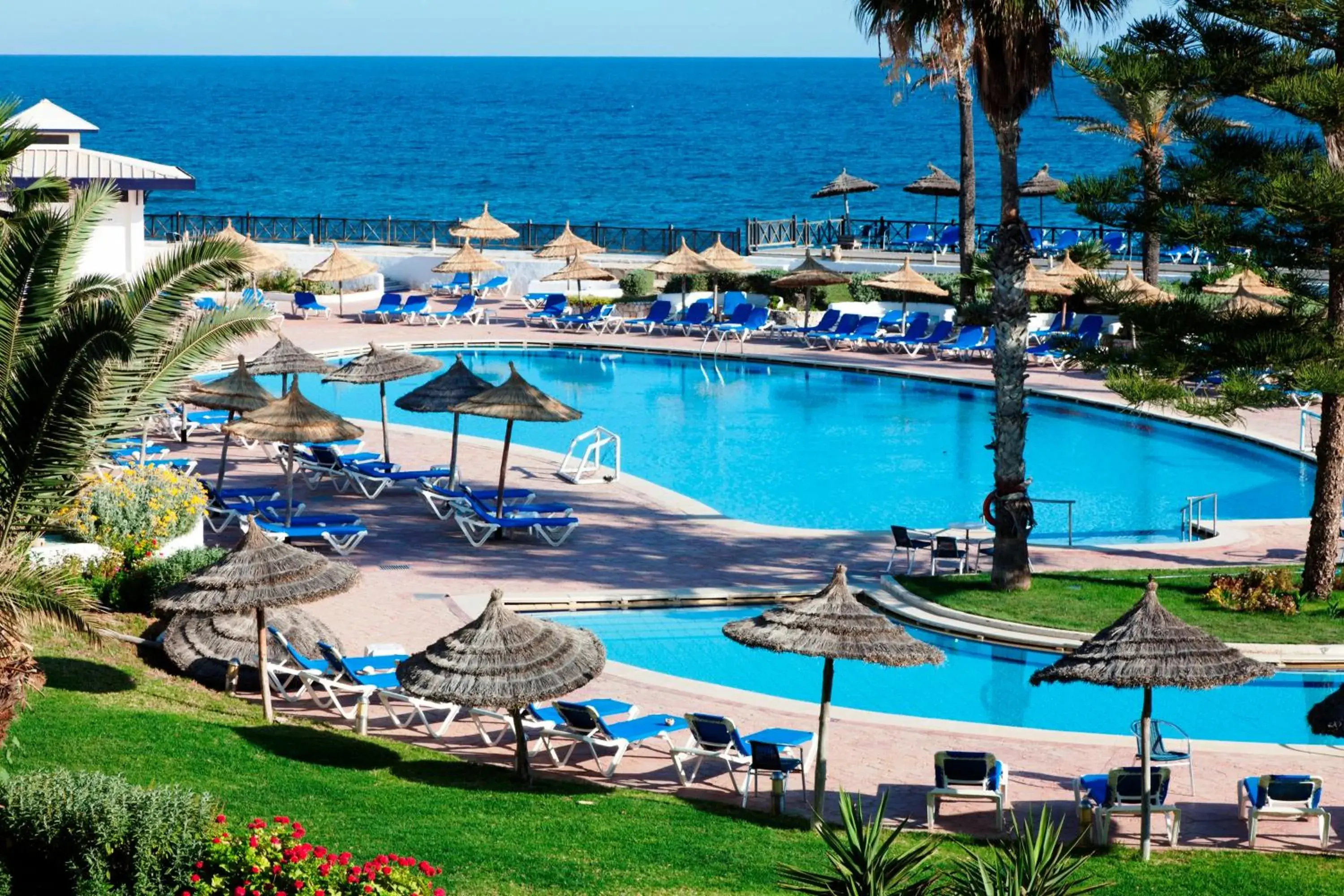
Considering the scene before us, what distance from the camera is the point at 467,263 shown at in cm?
3938

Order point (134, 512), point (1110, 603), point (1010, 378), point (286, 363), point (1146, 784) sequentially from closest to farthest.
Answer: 1. point (1146, 784)
2. point (134, 512)
3. point (1110, 603)
4. point (1010, 378)
5. point (286, 363)

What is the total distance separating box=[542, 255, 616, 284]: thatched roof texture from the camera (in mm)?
38344

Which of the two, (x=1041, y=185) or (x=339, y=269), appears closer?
(x=339, y=269)

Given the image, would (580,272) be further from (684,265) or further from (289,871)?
(289,871)

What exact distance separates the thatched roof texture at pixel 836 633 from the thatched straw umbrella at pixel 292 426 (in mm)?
8605

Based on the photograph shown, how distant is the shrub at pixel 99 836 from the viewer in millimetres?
9898

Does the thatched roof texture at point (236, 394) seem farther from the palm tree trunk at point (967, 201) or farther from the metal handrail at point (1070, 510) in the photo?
the palm tree trunk at point (967, 201)

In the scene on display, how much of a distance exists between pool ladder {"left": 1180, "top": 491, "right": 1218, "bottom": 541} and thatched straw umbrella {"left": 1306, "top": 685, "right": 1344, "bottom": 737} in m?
8.82

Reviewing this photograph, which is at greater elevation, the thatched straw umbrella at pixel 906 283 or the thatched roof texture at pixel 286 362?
the thatched straw umbrella at pixel 906 283

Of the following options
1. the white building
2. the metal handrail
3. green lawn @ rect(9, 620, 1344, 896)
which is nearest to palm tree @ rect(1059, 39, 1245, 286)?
the metal handrail

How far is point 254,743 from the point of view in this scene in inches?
498

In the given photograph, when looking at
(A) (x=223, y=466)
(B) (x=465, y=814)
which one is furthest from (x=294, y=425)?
(B) (x=465, y=814)

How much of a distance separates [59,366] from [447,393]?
10092 millimetres

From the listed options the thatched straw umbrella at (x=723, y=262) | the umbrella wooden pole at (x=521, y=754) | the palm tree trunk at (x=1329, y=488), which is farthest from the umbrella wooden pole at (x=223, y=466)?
the thatched straw umbrella at (x=723, y=262)
